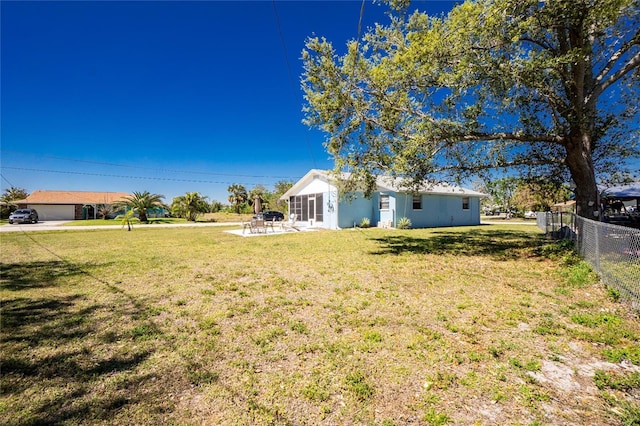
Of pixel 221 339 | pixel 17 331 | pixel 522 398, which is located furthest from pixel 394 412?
pixel 17 331

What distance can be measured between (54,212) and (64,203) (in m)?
2.06

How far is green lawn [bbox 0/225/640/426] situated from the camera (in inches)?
89.4

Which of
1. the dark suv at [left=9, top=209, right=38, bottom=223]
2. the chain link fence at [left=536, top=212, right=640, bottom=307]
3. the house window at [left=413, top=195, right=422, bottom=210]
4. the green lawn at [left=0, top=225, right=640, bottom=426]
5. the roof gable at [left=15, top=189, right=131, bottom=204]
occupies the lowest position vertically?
the green lawn at [left=0, top=225, right=640, bottom=426]

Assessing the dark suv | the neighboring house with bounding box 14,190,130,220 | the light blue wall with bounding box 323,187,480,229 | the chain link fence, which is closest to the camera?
the chain link fence

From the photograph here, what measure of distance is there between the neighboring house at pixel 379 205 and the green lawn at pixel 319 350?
1243 cm

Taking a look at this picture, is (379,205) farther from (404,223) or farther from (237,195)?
(237,195)

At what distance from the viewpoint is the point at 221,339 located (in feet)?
11.5

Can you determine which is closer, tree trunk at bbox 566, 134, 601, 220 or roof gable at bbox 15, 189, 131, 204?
tree trunk at bbox 566, 134, 601, 220

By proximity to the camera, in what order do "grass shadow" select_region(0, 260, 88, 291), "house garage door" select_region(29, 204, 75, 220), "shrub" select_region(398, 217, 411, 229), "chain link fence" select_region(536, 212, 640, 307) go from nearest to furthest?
"chain link fence" select_region(536, 212, 640, 307)
"grass shadow" select_region(0, 260, 88, 291)
"shrub" select_region(398, 217, 411, 229)
"house garage door" select_region(29, 204, 75, 220)

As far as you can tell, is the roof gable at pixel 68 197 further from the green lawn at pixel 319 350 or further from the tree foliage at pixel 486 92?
the green lawn at pixel 319 350

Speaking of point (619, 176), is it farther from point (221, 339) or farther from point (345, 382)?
point (221, 339)

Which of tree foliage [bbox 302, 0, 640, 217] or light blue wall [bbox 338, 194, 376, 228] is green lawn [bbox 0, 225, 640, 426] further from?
light blue wall [bbox 338, 194, 376, 228]

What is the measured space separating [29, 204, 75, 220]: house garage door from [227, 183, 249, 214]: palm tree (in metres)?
22.5

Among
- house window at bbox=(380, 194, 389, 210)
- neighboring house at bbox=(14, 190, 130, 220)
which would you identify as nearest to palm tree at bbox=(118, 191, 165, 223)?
neighboring house at bbox=(14, 190, 130, 220)
